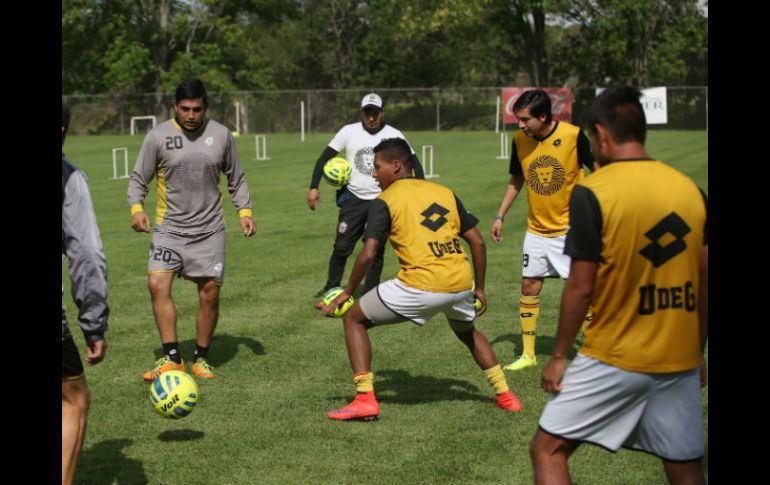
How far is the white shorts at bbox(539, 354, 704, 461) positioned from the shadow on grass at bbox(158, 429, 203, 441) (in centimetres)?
328

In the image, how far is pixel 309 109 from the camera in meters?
59.9

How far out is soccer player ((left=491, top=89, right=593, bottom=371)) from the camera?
28.1ft

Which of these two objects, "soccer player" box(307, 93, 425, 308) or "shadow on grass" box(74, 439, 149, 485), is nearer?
"shadow on grass" box(74, 439, 149, 485)

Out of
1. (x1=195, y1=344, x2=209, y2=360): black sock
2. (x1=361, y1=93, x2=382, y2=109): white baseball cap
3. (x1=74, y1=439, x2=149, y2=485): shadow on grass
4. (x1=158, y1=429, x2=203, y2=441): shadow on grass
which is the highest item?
(x1=361, y1=93, x2=382, y2=109): white baseball cap

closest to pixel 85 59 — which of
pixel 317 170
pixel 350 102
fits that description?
pixel 350 102

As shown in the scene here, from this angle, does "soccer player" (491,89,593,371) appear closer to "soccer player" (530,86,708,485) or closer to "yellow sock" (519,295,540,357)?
"yellow sock" (519,295,540,357)

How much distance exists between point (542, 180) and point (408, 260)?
2.00 meters

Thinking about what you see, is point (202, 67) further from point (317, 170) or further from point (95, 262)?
point (95, 262)

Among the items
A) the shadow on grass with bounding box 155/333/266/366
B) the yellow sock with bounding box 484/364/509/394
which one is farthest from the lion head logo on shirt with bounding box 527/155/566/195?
the shadow on grass with bounding box 155/333/266/366

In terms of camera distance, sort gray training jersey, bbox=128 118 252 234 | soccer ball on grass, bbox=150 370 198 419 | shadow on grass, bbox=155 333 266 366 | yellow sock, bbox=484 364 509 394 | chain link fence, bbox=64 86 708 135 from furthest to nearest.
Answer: chain link fence, bbox=64 86 708 135
shadow on grass, bbox=155 333 266 366
gray training jersey, bbox=128 118 252 234
yellow sock, bbox=484 364 509 394
soccer ball on grass, bbox=150 370 198 419

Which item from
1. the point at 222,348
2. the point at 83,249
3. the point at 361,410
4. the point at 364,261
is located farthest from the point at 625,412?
the point at 222,348

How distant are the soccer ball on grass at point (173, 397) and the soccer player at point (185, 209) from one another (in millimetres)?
1507
